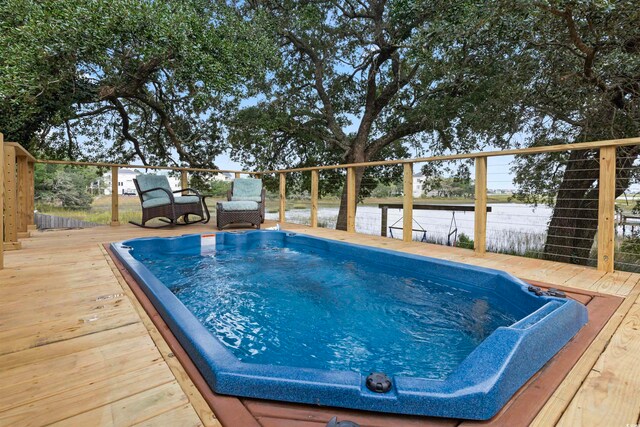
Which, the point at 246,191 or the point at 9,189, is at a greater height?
the point at 246,191

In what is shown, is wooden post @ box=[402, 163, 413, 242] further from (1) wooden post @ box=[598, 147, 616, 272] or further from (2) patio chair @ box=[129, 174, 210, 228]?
(2) patio chair @ box=[129, 174, 210, 228]

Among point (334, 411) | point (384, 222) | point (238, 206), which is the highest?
point (238, 206)

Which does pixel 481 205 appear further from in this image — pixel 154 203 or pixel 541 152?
pixel 154 203

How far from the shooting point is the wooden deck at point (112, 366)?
88cm

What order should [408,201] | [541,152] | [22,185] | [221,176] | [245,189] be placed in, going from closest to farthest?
1. [541,152]
2. [22,185]
3. [408,201]
4. [245,189]
5. [221,176]

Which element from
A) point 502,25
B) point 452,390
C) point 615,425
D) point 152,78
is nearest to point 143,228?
point 152,78

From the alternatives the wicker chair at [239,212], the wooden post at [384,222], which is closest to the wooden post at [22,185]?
the wicker chair at [239,212]

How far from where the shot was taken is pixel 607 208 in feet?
8.02

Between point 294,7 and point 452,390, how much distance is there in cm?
833

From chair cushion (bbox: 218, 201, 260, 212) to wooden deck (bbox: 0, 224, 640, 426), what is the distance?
8.38 ft

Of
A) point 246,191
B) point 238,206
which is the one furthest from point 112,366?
point 246,191

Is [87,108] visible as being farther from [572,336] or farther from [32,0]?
[572,336]

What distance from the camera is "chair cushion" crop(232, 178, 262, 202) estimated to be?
5.46 metres

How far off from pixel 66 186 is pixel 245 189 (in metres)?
7.97
